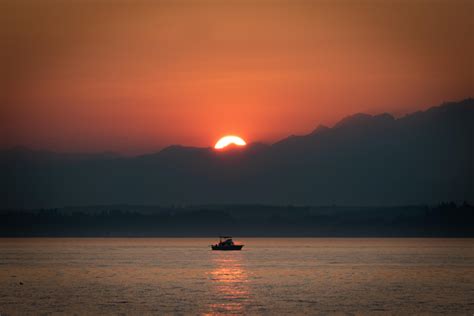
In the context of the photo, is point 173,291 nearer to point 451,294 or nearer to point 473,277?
point 451,294

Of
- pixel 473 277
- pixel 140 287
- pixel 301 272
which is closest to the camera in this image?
pixel 140 287

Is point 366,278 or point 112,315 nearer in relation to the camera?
point 112,315

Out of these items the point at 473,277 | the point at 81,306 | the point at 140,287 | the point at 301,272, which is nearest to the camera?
the point at 81,306

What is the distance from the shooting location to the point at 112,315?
106375mm

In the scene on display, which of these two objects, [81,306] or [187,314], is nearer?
[187,314]

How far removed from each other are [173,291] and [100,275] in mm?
50313

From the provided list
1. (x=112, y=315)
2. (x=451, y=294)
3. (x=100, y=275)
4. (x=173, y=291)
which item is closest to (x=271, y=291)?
(x=173, y=291)

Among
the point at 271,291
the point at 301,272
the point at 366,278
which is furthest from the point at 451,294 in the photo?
the point at 301,272

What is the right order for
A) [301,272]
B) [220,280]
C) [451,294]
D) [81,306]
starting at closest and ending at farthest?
[81,306]
[451,294]
[220,280]
[301,272]

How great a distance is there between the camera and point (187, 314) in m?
107

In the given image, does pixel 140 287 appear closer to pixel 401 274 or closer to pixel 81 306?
pixel 81 306

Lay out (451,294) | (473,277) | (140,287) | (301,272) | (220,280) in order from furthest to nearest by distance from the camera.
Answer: (301,272), (473,277), (220,280), (140,287), (451,294)

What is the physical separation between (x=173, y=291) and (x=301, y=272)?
64.7 metres

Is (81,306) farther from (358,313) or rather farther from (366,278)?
(366,278)
